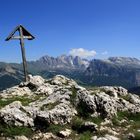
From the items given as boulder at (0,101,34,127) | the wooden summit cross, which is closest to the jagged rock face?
boulder at (0,101,34,127)

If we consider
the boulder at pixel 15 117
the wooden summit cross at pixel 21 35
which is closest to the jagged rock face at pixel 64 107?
the boulder at pixel 15 117

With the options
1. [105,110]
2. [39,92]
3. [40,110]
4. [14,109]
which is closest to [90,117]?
[105,110]

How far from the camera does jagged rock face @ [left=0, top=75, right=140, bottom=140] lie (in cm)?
2302

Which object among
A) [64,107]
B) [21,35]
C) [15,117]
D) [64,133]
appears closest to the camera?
[64,133]

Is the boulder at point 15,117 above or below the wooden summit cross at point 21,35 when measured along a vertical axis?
below

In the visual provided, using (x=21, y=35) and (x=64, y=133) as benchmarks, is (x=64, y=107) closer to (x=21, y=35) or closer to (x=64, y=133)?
(x=64, y=133)

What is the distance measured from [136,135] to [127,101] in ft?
24.7

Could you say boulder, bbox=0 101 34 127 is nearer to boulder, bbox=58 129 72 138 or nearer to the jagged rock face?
the jagged rock face

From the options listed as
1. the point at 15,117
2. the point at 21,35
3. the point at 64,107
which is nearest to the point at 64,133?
the point at 64,107

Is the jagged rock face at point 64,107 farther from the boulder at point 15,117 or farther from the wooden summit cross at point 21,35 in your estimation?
the wooden summit cross at point 21,35

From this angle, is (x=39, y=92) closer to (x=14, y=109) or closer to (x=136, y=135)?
(x=14, y=109)

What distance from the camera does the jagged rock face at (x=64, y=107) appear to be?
23016 millimetres

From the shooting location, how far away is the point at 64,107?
82.3ft

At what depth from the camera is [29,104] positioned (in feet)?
87.5
